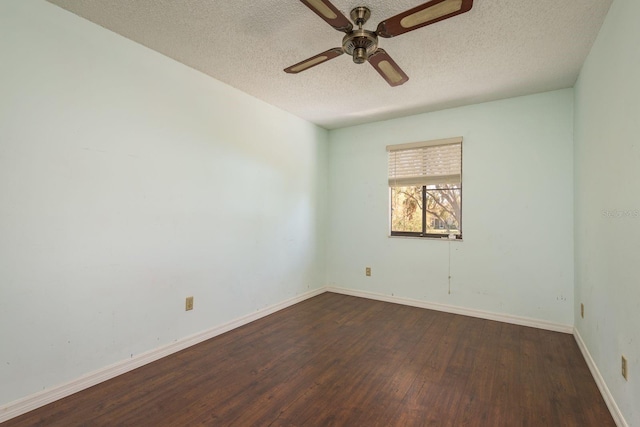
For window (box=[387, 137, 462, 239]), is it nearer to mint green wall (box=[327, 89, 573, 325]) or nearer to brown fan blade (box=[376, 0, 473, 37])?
mint green wall (box=[327, 89, 573, 325])

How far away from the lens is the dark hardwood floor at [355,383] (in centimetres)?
174

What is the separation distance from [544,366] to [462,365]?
0.63 metres

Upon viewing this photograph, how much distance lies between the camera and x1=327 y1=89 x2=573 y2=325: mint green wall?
306 cm

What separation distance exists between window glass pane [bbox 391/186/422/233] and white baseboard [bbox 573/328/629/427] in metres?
1.92

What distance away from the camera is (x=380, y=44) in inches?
89.7

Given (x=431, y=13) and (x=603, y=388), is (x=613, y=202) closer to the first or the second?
(x=603, y=388)

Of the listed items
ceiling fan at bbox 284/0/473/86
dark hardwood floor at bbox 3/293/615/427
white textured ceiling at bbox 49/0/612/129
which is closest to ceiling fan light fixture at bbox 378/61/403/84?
ceiling fan at bbox 284/0/473/86

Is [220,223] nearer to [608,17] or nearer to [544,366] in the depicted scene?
[544,366]

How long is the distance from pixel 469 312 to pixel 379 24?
3.20 metres

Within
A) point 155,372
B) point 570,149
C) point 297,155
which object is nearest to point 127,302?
point 155,372

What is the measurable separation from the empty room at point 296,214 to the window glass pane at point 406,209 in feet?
0.10

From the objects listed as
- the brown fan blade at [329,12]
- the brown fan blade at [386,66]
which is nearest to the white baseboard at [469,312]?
the brown fan blade at [386,66]

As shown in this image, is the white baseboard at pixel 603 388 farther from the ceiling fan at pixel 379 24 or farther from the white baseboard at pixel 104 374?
the white baseboard at pixel 104 374

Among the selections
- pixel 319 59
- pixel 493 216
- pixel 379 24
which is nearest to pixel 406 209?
pixel 493 216
